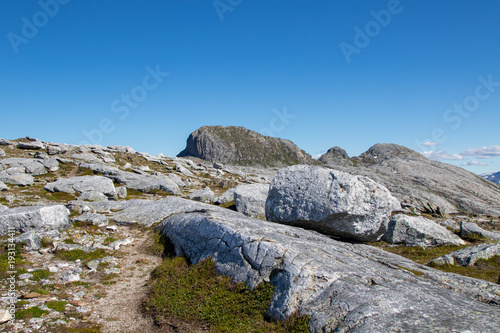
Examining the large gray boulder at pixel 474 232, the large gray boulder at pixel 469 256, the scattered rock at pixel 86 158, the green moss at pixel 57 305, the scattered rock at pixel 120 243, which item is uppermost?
the scattered rock at pixel 86 158

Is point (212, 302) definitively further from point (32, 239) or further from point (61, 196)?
point (61, 196)

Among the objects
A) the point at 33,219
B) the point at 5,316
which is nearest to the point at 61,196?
the point at 33,219

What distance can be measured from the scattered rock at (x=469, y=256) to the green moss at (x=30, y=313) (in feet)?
76.0

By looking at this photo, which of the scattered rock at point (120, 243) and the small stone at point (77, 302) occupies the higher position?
the scattered rock at point (120, 243)

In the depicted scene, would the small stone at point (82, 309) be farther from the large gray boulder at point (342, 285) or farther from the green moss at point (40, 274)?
the large gray boulder at point (342, 285)

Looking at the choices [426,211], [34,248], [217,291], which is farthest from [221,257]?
[426,211]

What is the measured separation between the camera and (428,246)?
24.7m

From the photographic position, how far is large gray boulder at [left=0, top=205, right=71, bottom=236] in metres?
18.9

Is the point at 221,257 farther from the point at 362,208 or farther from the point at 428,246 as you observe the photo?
the point at 428,246

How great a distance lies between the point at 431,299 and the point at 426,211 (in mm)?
52969

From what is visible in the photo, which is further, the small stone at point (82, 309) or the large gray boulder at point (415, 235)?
the large gray boulder at point (415, 235)

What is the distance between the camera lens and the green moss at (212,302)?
10.3 m

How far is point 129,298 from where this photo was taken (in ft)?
43.9

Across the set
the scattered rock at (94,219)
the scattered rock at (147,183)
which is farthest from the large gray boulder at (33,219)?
the scattered rock at (147,183)
